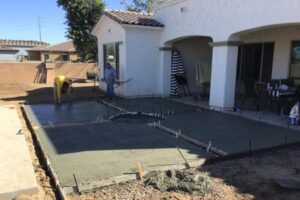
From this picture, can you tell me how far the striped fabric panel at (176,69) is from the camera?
12.2 meters

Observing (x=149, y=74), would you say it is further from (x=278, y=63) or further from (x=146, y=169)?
(x=146, y=169)


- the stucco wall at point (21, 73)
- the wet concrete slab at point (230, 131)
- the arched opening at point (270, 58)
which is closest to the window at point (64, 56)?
the stucco wall at point (21, 73)

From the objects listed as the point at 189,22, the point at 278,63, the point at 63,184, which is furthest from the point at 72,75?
the point at 63,184

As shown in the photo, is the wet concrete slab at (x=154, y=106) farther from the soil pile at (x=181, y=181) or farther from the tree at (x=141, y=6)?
the tree at (x=141, y=6)

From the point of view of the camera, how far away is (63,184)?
4.09 metres

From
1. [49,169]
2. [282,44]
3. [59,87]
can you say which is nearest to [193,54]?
[282,44]

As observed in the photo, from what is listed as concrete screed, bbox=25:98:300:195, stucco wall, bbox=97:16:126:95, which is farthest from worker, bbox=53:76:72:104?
stucco wall, bbox=97:16:126:95

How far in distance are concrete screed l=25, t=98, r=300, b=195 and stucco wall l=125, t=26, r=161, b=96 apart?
2.81 meters

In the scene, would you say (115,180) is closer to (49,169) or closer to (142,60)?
(49,169)

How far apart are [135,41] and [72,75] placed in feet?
31.4

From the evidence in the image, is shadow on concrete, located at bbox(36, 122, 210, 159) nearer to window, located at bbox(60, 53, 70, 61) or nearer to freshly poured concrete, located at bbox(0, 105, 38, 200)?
freshly poured concrete, located at bbox(0, 105, 38, 200)

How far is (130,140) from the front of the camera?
6117 mm

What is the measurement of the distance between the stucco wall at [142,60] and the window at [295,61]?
5.02 meters

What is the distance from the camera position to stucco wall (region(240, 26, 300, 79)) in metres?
9.72
